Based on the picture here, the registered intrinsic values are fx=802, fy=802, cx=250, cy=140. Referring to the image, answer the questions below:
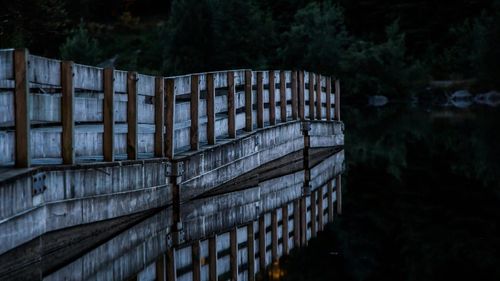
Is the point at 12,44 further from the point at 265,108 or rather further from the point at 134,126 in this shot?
the point at 134,126

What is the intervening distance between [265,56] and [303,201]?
37535 mm

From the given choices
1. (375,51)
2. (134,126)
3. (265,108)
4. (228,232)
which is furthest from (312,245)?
(375,51)

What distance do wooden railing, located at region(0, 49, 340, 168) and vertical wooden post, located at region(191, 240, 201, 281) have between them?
114cm

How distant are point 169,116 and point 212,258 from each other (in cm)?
227

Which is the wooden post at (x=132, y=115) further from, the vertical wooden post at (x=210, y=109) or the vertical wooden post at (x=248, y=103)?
the vertical wooden post at (x=248, y=103)

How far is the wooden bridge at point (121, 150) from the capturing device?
633cm

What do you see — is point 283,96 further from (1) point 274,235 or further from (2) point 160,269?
(2) point 160,269

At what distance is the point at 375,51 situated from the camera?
46531 millimetres

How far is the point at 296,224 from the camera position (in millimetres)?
10219

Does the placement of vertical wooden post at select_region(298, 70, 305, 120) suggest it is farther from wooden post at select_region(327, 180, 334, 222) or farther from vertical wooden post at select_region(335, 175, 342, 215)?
wooden post at select_region(327, 180, 334, 222)

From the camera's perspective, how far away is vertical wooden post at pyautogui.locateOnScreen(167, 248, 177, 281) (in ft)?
22.8

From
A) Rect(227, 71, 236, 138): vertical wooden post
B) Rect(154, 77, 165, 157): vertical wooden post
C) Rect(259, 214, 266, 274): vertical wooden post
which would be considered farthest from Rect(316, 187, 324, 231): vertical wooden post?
Rect(154, 77, 165, 157): vertical wooden post

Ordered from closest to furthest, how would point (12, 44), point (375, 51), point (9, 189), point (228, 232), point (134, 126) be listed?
point (9, 189) < point (134, 126) < point (228, 232) < point (12, 44) < point (375, 51)

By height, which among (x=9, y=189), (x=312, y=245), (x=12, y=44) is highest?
(x=12, y=44)
